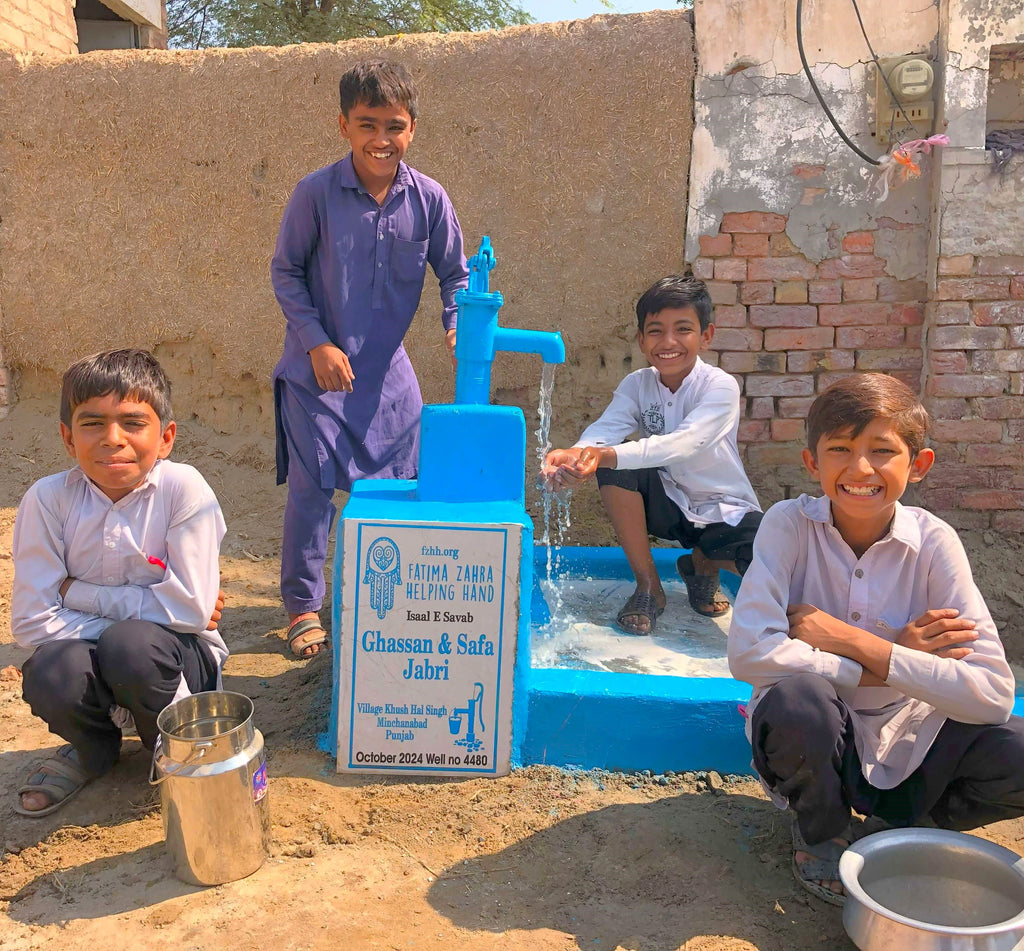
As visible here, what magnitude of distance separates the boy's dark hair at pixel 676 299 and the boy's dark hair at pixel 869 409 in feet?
3.56

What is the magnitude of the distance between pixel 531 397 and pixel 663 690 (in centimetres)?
203

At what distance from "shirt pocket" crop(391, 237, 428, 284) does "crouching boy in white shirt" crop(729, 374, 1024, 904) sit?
142 cm

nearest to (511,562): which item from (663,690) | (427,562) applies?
(427,562)

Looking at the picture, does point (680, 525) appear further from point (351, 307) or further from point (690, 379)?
point (351, 307)

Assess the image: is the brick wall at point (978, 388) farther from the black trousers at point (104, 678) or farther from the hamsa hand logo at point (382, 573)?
the black trousers at point (104, 678)

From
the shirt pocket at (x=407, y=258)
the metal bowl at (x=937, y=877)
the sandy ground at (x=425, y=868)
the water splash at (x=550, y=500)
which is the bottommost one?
the sandy ground at (x=425, y=868)

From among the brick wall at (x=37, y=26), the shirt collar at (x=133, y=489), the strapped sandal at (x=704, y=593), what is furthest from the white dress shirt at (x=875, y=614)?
the brick wall at (x=37, y=26)

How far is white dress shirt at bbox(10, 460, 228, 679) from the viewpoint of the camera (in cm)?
214

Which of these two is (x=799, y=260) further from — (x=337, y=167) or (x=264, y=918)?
(x=264, y=918)

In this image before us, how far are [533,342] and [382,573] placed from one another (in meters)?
0.72

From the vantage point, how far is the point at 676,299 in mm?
3004

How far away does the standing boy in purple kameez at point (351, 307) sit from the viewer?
109 inches

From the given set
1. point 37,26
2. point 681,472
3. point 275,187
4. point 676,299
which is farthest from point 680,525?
point 37,26

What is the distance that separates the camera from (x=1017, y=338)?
3.64m
